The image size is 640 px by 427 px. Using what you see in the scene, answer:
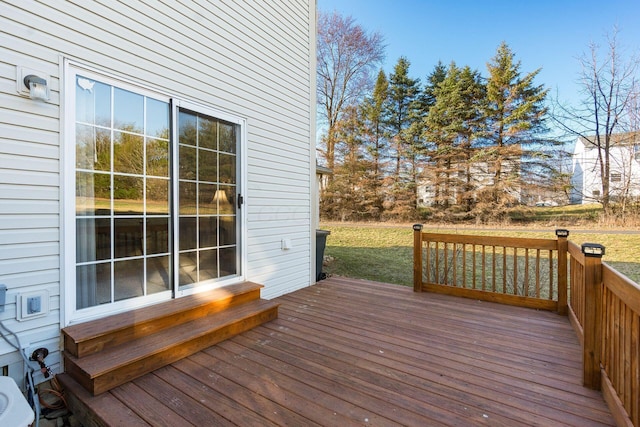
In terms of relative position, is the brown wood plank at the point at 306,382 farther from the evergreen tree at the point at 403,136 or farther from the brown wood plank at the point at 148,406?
the evergreen tree at the point at 403,136

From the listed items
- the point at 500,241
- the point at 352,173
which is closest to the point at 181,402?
the point at 500,241

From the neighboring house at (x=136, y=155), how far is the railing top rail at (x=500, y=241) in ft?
7.28

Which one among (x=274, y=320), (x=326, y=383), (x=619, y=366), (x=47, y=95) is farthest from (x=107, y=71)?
(x=619, y=366)

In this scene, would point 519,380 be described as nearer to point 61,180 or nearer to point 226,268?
point 226,268

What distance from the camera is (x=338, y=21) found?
13461mm

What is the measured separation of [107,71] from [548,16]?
13.3 m

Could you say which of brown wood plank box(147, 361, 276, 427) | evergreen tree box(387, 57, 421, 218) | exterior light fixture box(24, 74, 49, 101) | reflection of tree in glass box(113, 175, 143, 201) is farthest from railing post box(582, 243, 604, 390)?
evergreen tree box(387, 57, 421, 218)

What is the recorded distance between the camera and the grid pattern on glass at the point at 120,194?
2201mm

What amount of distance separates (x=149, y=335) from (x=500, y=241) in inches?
155

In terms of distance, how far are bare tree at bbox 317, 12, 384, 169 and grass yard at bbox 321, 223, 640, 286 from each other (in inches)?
254

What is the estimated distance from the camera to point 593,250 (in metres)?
1.92

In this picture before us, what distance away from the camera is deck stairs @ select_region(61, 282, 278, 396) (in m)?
1.87

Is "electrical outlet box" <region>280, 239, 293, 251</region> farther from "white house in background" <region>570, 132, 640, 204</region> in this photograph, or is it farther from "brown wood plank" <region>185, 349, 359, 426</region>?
"white house in background" <region>570, 132, 640, 204</region>

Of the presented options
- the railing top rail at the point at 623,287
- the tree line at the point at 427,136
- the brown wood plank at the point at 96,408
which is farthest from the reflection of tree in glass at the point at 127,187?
the tree line at the point at 427,136
